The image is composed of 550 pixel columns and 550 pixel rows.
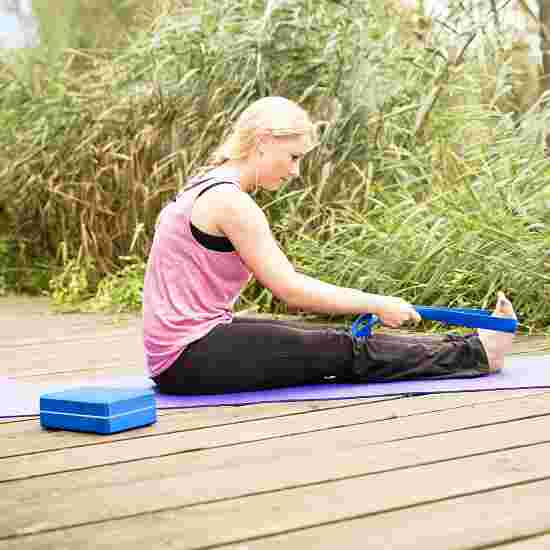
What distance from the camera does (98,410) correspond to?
104 inches

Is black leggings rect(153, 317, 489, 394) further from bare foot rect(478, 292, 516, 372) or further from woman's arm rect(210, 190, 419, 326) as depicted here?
woman's arm rect(210, 190, 419, 326)

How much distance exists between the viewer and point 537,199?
14.9 ft

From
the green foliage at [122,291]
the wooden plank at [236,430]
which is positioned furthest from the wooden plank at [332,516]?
the green foliage at [122,291]

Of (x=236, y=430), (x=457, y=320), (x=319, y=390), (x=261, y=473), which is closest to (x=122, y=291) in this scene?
(x=319, y=390)

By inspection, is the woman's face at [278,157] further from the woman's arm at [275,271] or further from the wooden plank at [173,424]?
the wooden plank at [173,424]

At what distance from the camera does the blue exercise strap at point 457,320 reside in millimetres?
3146

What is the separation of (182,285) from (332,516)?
1372mm

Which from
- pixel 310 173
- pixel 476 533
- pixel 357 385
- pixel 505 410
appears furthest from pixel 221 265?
pixel 310 173

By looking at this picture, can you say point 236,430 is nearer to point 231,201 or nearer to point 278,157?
point 231,201

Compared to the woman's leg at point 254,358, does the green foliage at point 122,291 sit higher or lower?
lower

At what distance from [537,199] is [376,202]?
773mm

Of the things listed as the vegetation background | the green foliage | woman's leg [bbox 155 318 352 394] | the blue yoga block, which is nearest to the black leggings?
woman's leg [bbox 155 318 352 394]

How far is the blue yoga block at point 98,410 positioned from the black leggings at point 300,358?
371mm

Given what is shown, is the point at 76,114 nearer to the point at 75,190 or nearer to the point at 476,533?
the point at 75,190
